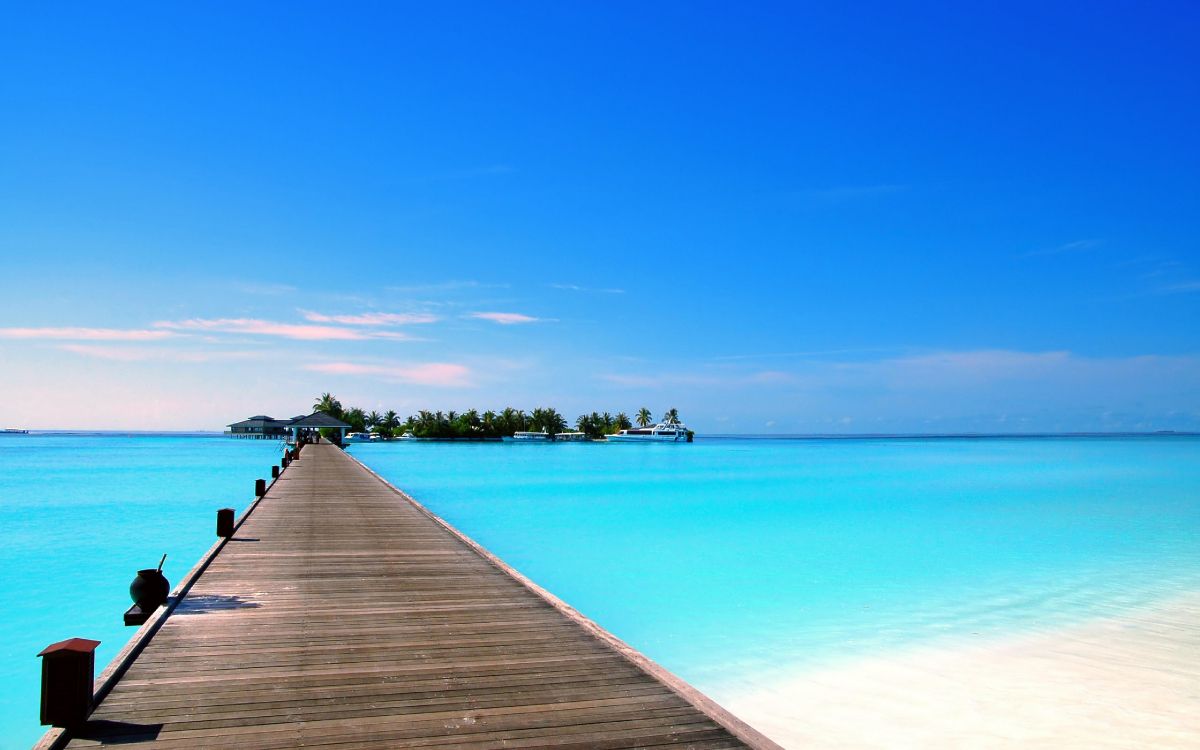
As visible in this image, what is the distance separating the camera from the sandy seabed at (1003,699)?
7.12m

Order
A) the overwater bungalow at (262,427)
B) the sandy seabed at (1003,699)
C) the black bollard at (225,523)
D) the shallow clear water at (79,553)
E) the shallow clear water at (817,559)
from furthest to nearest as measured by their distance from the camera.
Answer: the overwater bungalow at (262,427)
the black bollard at (225,523)
the shallow clear water at (817,559)
the shallow clear water at (79,553)
the sandy seabed at (1003,699)

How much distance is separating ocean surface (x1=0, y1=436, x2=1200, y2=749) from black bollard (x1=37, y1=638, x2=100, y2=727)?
15.5 feet

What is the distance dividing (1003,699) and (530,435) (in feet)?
434

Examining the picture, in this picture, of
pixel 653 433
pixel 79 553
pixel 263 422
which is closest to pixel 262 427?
pixel 263 422

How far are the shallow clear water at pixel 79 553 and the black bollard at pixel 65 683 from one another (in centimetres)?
471

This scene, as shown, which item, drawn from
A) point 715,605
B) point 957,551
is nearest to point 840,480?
point 957,551

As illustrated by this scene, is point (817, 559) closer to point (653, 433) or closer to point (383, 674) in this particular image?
point (383, 674)

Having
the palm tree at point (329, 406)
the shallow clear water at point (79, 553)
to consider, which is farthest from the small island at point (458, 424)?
the shallow clear water at point (79, 553)

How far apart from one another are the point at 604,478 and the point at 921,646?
36220mm

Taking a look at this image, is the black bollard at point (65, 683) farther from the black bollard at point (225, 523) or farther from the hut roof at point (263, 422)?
the hut roof at point (263, 422)

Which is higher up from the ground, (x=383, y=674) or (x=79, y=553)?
(x=383, y=674)

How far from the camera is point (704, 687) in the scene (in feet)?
29.0

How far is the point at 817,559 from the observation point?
1803 cm

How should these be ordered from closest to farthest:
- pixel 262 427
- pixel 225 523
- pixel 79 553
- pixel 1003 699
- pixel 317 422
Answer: pixel 1003 699, pixel 225 523, pixel 79 553, pixel 317 422, pixel 262 427
